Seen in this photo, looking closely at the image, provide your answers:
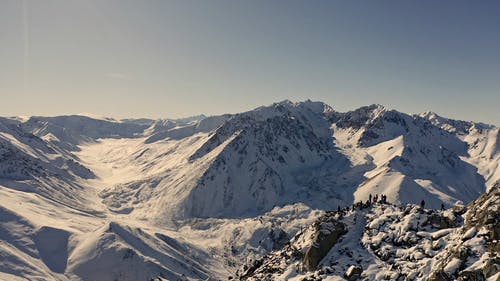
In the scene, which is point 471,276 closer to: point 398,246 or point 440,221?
point 398,246

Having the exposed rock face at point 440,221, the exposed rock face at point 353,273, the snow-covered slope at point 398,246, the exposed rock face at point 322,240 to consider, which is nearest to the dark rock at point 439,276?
the snow-covered slope at point 398,246

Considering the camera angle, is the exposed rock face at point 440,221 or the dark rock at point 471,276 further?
the exposed rock face at point 440,221

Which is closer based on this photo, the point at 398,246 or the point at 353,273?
the point at 353,273

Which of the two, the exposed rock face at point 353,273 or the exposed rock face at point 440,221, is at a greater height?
the exposed rock face at point 440,221

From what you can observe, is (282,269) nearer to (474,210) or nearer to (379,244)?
(379,244)

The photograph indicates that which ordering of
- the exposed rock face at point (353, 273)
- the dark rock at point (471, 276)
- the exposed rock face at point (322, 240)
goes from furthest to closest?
the exposed rock face at point (322, 240), the exposed rock face at point (353, 273), the dark rock at point (471, 276)

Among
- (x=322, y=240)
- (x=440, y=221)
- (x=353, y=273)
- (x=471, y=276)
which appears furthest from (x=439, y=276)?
(x=322, y=240)

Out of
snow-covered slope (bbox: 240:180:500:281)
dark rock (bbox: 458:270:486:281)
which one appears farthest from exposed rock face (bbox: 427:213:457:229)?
dark rock (bbox: 458:270:486:281)

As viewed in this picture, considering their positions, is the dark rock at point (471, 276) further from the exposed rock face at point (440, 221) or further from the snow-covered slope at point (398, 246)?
the exposed rock face at point (440, 221)

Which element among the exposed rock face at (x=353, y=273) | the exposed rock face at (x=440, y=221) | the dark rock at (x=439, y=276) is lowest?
the exposed rock face at (x=353, y=273)

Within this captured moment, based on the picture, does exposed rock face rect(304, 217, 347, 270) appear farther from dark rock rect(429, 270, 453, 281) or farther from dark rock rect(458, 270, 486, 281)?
dark rock rect(458, 270, 486, 281)

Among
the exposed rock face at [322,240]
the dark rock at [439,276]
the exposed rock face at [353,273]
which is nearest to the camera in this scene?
the dark rock at [439,276]
